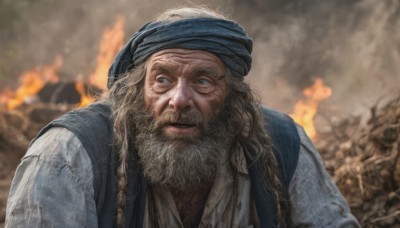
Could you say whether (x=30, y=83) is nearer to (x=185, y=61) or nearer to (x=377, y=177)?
(x=377, y=177)

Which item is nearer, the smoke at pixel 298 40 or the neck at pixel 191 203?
the neck at pixel 191 203

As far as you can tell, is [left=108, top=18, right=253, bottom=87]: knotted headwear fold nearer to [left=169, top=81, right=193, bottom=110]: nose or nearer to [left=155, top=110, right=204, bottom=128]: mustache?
[left=169, top=81, right=193, bottom=110]: nose

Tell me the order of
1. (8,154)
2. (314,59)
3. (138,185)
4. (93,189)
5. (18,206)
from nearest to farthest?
(18,206) → (93,189) → (138,185) → (8,154) → (314,59)

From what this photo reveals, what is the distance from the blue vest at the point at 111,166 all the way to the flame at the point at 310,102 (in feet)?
23.0

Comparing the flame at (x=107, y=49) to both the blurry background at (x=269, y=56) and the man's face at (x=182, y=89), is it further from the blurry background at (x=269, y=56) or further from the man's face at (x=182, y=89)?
the man's face at (x=182, y=89)

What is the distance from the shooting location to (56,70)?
16000 millimetres

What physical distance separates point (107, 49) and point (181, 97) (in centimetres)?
1267

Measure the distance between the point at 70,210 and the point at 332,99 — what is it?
9.86 metres

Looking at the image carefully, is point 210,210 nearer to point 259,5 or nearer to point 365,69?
point 365,69

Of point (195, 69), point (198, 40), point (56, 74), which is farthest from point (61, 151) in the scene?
point (56, 74)

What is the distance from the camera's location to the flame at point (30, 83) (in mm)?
13211

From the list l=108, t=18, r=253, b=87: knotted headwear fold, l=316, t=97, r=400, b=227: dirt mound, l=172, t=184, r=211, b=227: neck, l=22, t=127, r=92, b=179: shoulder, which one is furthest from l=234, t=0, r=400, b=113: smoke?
l=22, t=127, r=92, b=179: shoulder

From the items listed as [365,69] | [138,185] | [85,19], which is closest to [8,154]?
[138,185]

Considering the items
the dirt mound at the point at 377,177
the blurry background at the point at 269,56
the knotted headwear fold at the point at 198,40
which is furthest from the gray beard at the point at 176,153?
the blurry background at the point at 269,56
